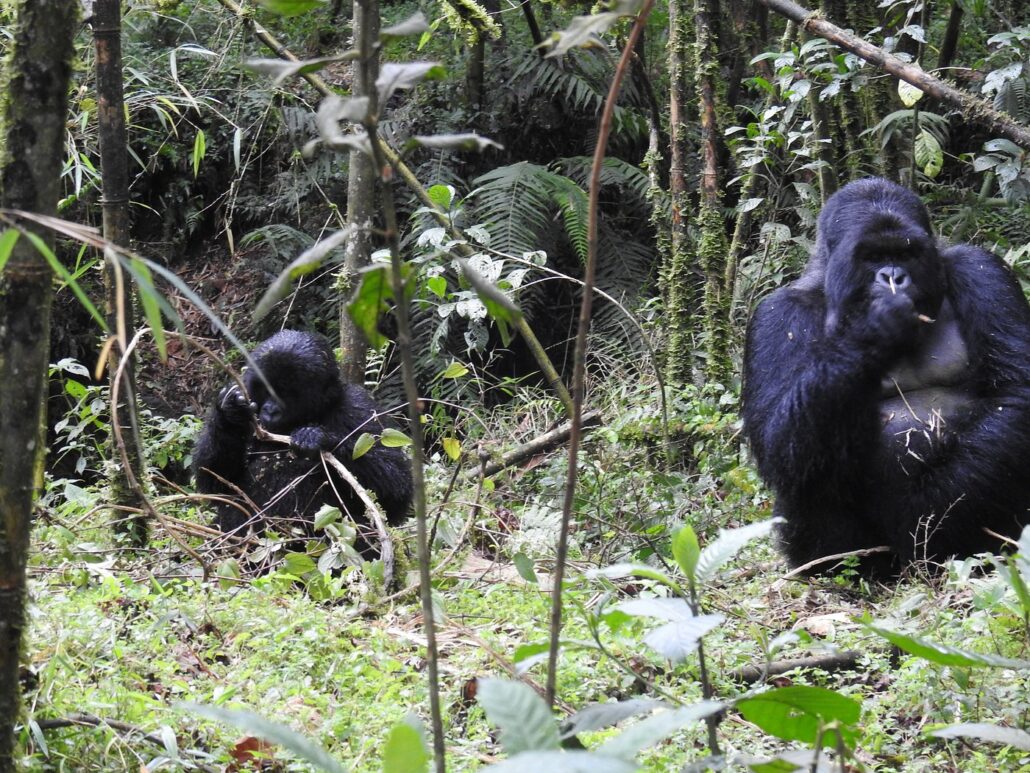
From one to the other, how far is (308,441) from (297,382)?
36 cm

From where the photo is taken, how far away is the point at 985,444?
3996 mm

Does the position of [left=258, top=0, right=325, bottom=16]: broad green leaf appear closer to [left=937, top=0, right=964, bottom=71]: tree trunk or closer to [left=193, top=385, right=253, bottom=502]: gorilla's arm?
[left=193, top=385, right=253, bottom=502]: gorilla's arm

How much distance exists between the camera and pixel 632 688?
8.73 ft

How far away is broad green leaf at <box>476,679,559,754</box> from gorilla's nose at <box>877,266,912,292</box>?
3069 mm

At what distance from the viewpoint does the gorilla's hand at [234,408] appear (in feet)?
16.0

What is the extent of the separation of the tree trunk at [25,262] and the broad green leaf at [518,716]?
915mm

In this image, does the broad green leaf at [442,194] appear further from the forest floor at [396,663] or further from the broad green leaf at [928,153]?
the broad green leaf at [928,153]

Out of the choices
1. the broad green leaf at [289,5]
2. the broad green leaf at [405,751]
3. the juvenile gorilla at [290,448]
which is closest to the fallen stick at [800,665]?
the broad green leaf at [405,751]

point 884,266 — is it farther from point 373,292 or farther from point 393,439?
point 373,292

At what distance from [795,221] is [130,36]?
524cm

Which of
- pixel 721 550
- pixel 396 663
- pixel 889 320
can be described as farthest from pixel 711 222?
pixel 721 550

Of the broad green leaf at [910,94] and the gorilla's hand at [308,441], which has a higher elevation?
the broad green leaf at [910,94]

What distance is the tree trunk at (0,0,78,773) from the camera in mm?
1746

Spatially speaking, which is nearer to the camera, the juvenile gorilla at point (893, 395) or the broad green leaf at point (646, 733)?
the broad green leaf at point (646, 733)
